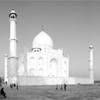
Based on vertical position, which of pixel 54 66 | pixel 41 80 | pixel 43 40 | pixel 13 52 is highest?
pixel 43 40

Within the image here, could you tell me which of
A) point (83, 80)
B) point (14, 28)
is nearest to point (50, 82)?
point (83, 80)

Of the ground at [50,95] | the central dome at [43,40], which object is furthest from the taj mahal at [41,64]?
the ground at [50,95]

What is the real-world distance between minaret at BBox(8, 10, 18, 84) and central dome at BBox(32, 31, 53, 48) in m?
14.7

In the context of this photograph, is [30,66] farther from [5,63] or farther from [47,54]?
[5,63]

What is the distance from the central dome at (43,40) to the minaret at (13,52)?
14.7 meters

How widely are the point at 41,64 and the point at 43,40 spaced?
7.81 metres

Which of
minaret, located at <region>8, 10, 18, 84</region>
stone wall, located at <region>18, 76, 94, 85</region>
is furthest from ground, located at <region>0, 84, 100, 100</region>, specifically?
stone wall, located at <region>18, 76, 94, 85</region>

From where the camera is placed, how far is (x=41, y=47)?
39375 millimetres

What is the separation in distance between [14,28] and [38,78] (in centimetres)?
894

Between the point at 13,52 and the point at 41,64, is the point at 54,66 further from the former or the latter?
the point at 13,52

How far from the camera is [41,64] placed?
35.0 m

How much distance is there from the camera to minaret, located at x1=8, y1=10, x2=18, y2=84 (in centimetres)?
2306

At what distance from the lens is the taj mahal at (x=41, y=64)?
24.0m

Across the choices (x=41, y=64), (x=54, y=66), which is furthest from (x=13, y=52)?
(x=54, y=66)
